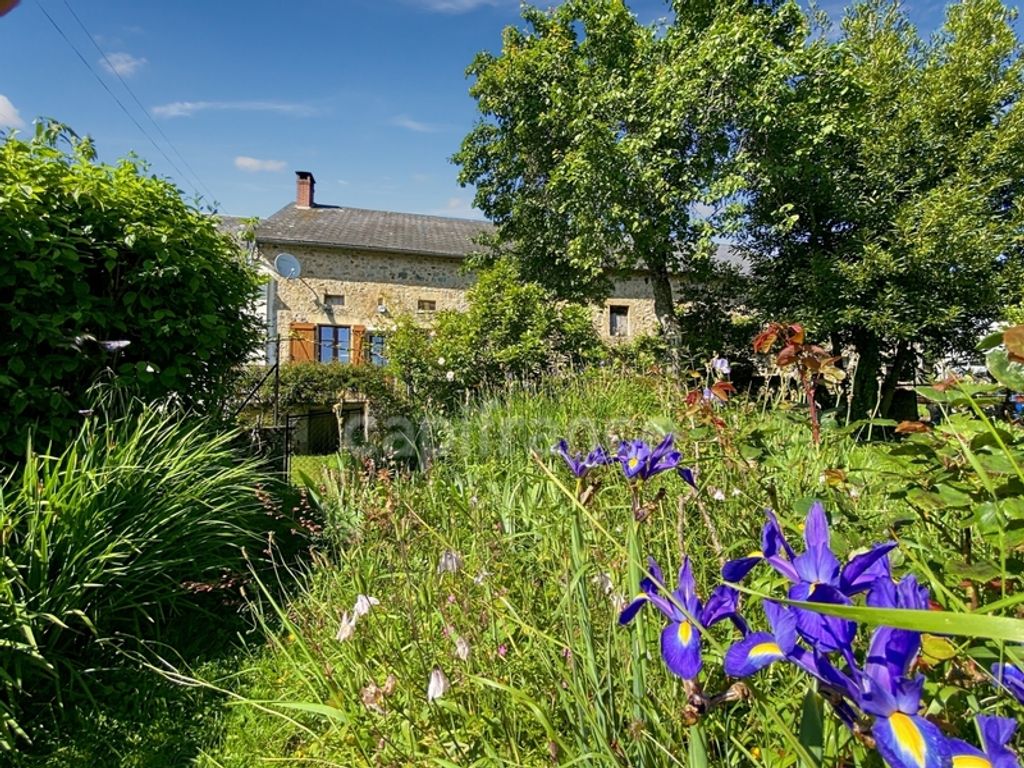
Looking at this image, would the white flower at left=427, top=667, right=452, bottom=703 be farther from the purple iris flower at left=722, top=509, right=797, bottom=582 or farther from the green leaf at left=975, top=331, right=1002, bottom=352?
the green leaf at left=975, top=331, right=1002, bottom=352

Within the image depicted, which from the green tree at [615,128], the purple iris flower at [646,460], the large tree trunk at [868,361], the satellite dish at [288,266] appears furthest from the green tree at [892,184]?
the purple iris flower at [646,460]

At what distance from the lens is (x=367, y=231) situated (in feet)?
54.8

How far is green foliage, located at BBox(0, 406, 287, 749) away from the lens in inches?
70.7

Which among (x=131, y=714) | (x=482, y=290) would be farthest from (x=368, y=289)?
(x=131, y=714)

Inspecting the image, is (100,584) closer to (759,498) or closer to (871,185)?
(759,498)

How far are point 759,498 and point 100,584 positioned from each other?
7.27ft

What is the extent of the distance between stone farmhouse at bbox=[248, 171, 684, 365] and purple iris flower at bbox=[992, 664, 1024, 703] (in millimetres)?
13219

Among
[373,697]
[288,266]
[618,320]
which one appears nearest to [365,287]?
[288,266]

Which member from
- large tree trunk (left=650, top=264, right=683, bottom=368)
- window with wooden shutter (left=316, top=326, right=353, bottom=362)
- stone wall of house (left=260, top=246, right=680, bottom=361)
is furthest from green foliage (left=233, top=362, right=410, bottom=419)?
large tree trunk (left=650, top=264, right=683, bottom=368)

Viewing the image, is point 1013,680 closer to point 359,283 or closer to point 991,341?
point 991,341

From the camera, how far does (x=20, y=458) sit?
98.7 inches

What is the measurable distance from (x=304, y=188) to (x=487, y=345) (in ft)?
45.4

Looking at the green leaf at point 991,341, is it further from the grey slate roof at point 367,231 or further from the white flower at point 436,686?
the grey slate roof at point 367,231

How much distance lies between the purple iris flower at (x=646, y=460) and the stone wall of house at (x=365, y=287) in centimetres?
1329
